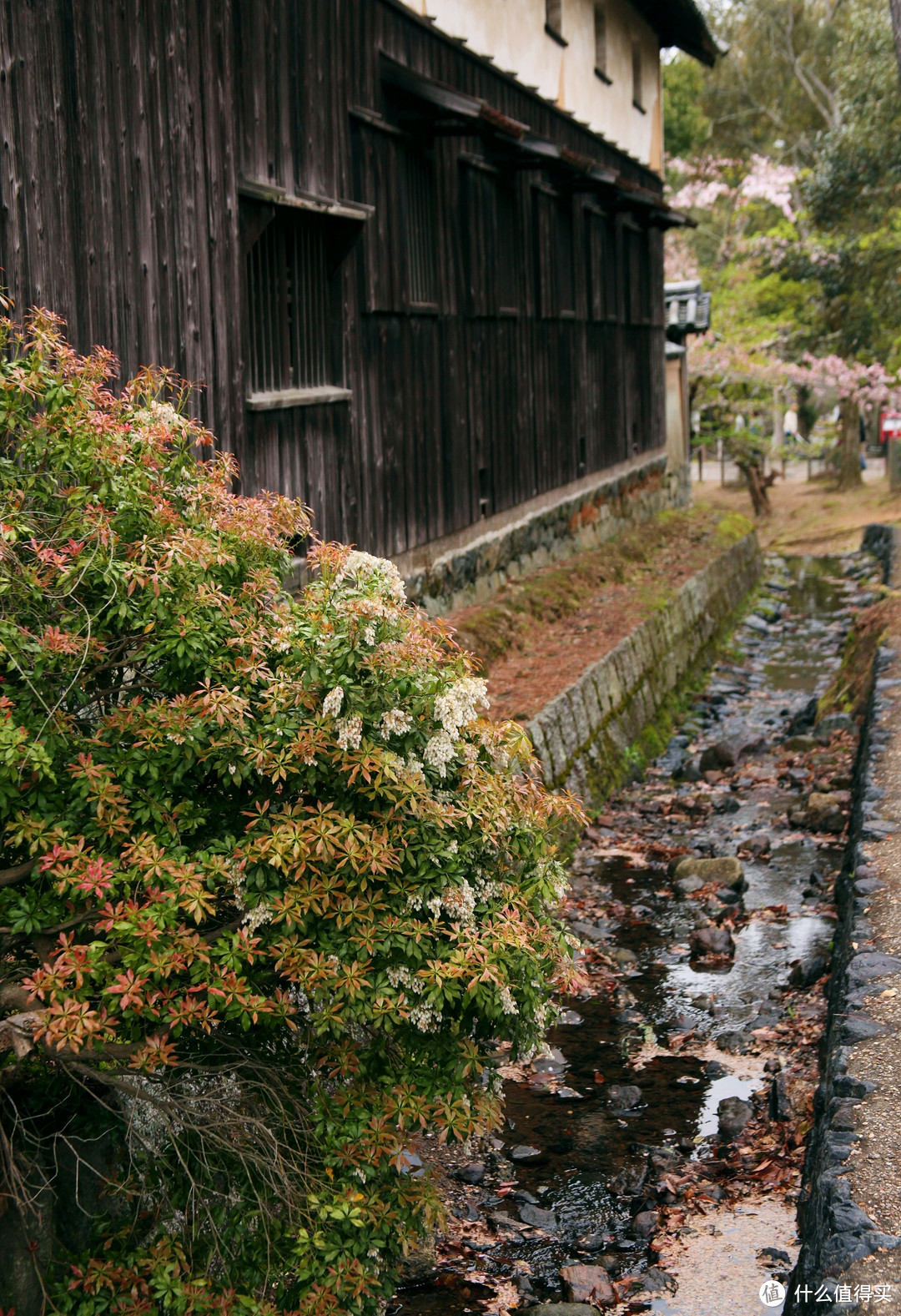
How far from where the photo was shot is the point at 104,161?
18.5 feet

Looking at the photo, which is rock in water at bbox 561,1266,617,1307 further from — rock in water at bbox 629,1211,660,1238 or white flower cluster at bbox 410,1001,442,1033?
white flower cluster at bbox 410,1001,442,1033

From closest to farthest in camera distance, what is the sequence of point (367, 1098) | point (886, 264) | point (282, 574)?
point (367, 1098)
point (282, 574)
point (886, 264)

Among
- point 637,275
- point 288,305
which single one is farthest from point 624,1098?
point 637,275

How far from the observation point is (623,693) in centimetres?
1143

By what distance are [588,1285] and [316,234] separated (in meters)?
6.39

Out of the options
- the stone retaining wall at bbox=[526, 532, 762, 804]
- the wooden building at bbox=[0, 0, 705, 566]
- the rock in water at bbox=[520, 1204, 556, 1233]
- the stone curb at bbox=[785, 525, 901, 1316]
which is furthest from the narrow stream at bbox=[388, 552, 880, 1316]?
the wooden building at bbox=[0, 0, 705, 566]

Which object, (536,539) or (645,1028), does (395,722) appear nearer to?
(645,1028)

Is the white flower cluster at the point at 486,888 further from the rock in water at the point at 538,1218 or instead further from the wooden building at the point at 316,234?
the wooden building at the point at 316,234

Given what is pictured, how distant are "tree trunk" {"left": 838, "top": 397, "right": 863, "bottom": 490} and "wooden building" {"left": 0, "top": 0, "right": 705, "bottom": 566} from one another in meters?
15.3

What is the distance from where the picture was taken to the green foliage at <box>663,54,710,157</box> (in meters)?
34.5

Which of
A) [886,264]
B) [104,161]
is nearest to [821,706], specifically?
[104,161]

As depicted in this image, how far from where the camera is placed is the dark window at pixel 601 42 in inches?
656

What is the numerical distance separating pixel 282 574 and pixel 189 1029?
1.48 meters

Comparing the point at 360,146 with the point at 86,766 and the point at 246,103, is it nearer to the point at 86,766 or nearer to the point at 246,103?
the point at 246,103
